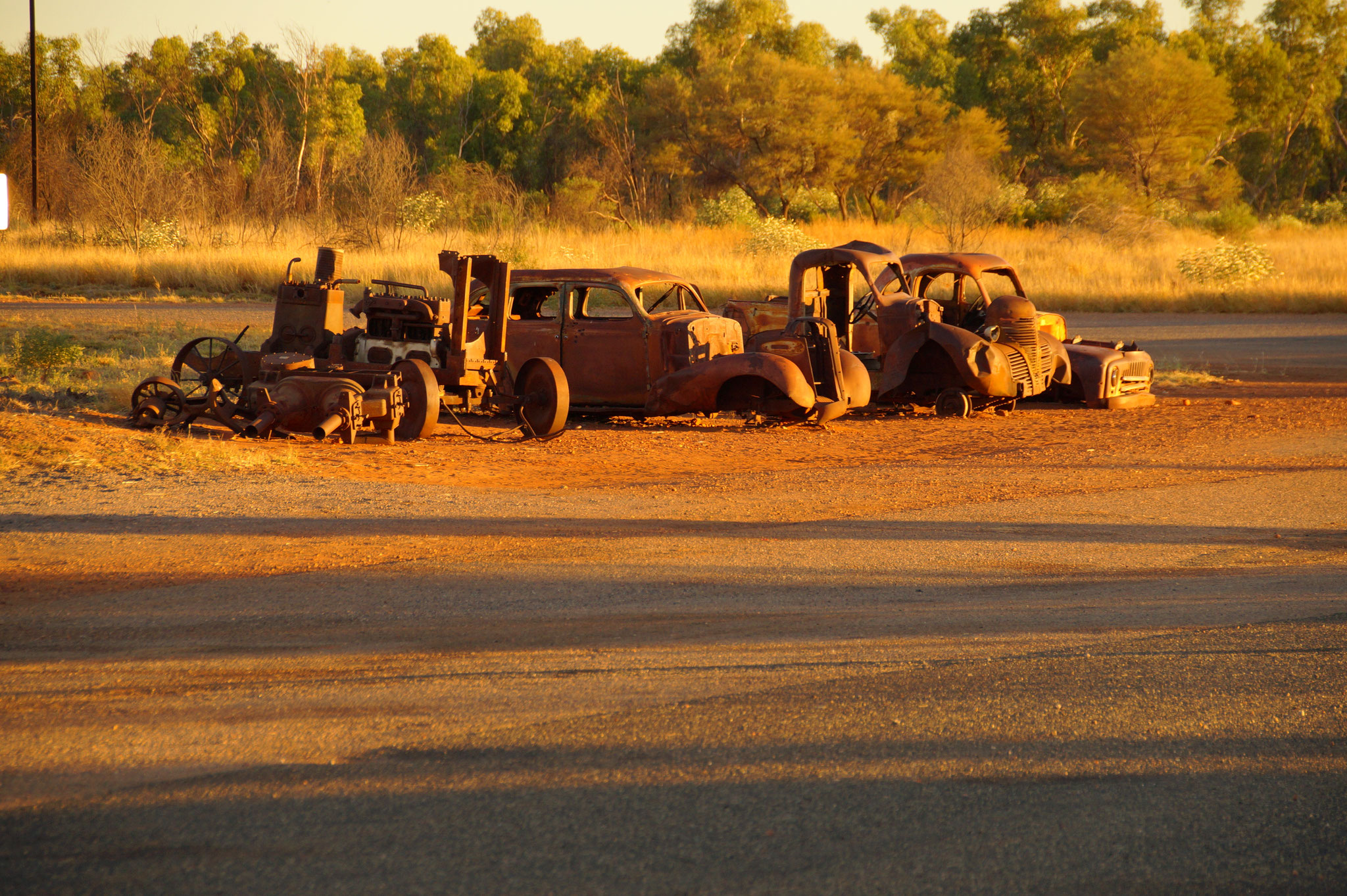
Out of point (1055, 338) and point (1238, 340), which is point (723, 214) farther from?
point (1055, 338)

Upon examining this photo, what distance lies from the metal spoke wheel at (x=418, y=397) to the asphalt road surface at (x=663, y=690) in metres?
2.19

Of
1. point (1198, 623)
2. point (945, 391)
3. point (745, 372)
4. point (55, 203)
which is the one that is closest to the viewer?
point (1198, 623)

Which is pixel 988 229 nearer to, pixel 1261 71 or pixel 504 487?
pixel 1261 71

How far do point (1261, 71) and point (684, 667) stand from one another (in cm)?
6505

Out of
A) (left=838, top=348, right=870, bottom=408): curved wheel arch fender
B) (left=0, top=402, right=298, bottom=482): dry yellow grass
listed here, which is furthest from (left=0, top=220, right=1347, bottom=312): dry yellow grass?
(left=0, top=402, right=298, bottom=482): dry yellow grass

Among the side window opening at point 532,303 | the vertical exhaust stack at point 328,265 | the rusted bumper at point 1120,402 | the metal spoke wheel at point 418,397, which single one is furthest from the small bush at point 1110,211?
the metal spoke wheel at point 418,397

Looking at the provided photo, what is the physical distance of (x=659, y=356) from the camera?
12758 millimetres

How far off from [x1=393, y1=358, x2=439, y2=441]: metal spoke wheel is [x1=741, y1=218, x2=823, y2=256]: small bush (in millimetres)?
24491

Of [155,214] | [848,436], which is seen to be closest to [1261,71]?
[155,214]

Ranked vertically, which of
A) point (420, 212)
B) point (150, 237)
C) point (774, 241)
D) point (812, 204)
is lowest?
point (150, 237)

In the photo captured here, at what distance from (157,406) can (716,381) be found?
18.3ft

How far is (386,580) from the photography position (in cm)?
638

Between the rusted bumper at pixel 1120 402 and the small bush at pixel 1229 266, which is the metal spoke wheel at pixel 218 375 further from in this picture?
the small bush at pixel 1229 266

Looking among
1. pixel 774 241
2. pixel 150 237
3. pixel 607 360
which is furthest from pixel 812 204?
pixel 607 360
